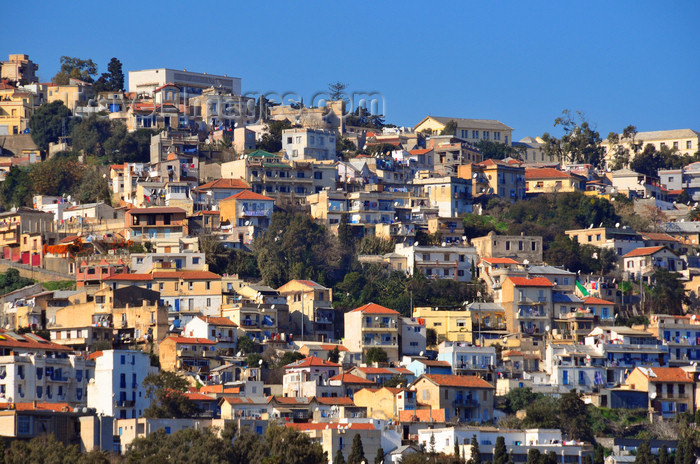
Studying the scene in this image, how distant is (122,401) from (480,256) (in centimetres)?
2692

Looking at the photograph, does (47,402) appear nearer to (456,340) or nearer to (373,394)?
(373,394)

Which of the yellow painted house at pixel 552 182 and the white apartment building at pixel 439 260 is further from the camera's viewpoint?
the yellow painted house at pixel 552 182

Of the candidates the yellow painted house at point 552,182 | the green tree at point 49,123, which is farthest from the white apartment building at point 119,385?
the yellow painted house at point 552,182

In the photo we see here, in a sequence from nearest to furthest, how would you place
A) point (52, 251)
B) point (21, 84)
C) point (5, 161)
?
point (52, 251) < point (5, 161) < point (21, 84)

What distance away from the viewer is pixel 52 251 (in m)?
85.8

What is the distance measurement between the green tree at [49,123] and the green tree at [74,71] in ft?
29.5

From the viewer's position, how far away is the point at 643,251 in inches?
3541

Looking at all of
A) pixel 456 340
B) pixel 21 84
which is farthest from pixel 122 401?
pixel 21 84

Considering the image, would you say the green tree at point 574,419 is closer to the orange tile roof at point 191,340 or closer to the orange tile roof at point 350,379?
the orange tile roof at point 350,379

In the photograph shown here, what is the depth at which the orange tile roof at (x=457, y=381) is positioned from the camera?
69625 mm

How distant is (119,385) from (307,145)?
35.1 meters

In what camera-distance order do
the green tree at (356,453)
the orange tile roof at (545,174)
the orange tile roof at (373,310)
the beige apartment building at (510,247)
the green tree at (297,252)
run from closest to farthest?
the green tree at (356,453) < the orange tile roof at (373,310) < the green tree at (297,252) < the beige apartment building at (510,247) < the orange tile roof at (545,174)

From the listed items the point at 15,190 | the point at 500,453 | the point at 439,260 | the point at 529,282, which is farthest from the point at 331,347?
the point at 15,190

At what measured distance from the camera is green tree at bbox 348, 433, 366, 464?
59056mm
